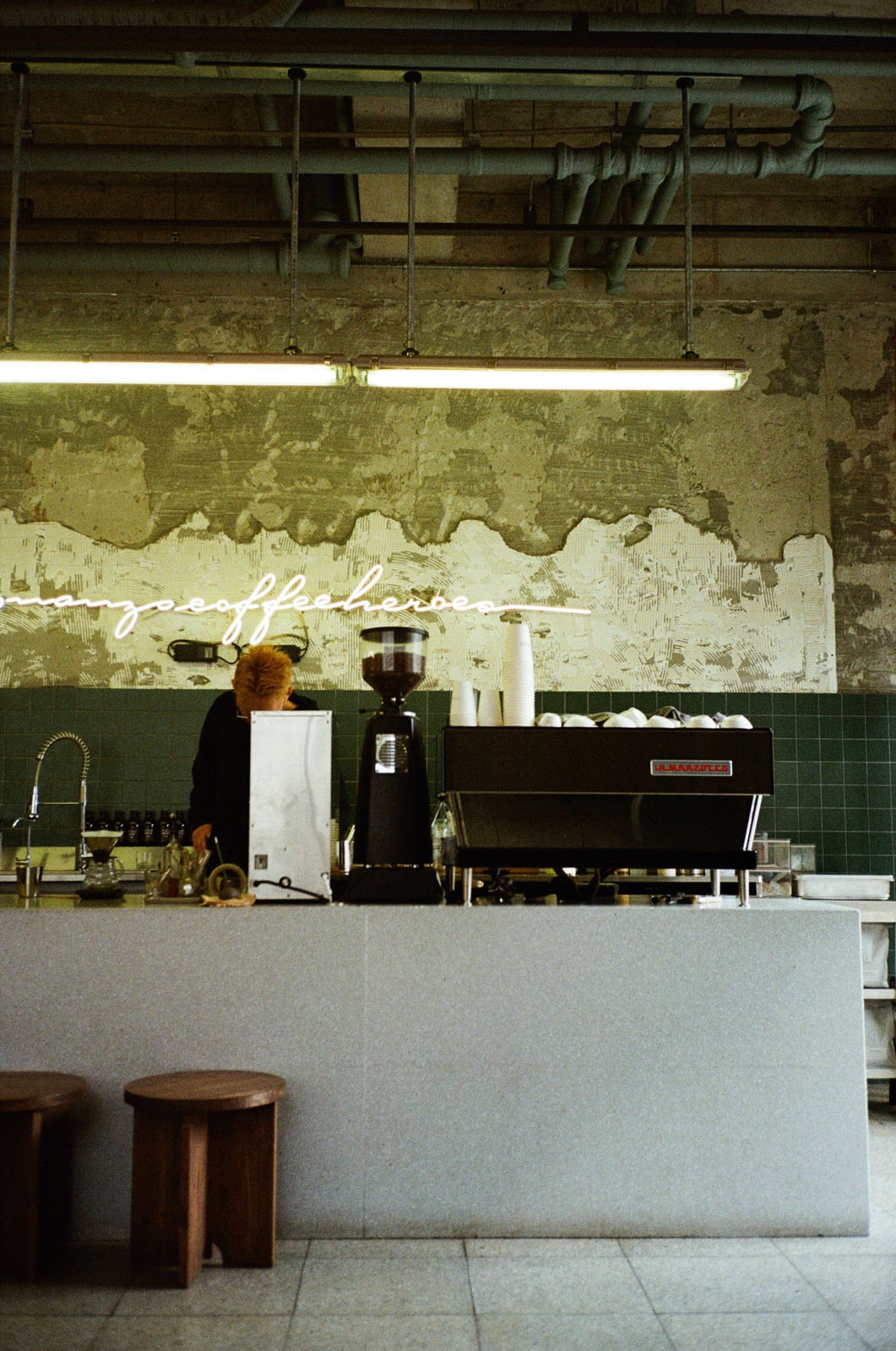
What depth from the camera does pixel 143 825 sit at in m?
6.33

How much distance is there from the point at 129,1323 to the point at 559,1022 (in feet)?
4.55

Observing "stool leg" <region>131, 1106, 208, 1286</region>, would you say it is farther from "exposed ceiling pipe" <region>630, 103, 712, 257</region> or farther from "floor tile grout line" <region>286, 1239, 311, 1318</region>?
"exposed ceiling pipe" <region>630, 103, 712, 257</region>

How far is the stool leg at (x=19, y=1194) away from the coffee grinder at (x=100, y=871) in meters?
0.91

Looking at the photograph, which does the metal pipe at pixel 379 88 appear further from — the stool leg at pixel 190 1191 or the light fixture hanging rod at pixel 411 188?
the stool leg at pixel 190 1191

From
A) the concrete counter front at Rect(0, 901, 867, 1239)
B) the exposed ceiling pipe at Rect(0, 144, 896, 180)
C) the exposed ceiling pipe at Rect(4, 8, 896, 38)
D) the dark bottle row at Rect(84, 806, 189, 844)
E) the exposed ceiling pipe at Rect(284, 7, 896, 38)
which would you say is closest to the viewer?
the concrete counter front at Rect(0, 901, 867, 1239)

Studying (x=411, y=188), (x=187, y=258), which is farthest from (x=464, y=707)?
(x=187, y=258)

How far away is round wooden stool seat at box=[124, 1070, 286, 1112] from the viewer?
2.99 metres

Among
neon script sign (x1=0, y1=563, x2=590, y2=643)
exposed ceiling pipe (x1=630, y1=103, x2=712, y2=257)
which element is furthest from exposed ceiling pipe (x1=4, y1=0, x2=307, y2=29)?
neon script sign (x1=0, y1=563, x2=590, y2=643)

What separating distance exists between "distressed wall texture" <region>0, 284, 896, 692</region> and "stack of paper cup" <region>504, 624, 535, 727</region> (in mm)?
2819

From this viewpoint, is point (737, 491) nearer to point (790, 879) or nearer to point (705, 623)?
point (705, 623)

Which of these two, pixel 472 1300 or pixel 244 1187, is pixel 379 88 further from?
pixel 472 1300

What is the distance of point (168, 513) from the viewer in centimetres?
665

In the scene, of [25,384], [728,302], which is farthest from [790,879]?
[25,384]

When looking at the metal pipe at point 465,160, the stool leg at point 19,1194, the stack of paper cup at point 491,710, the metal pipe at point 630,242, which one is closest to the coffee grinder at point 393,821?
the stack of paper cup at point 491,710
